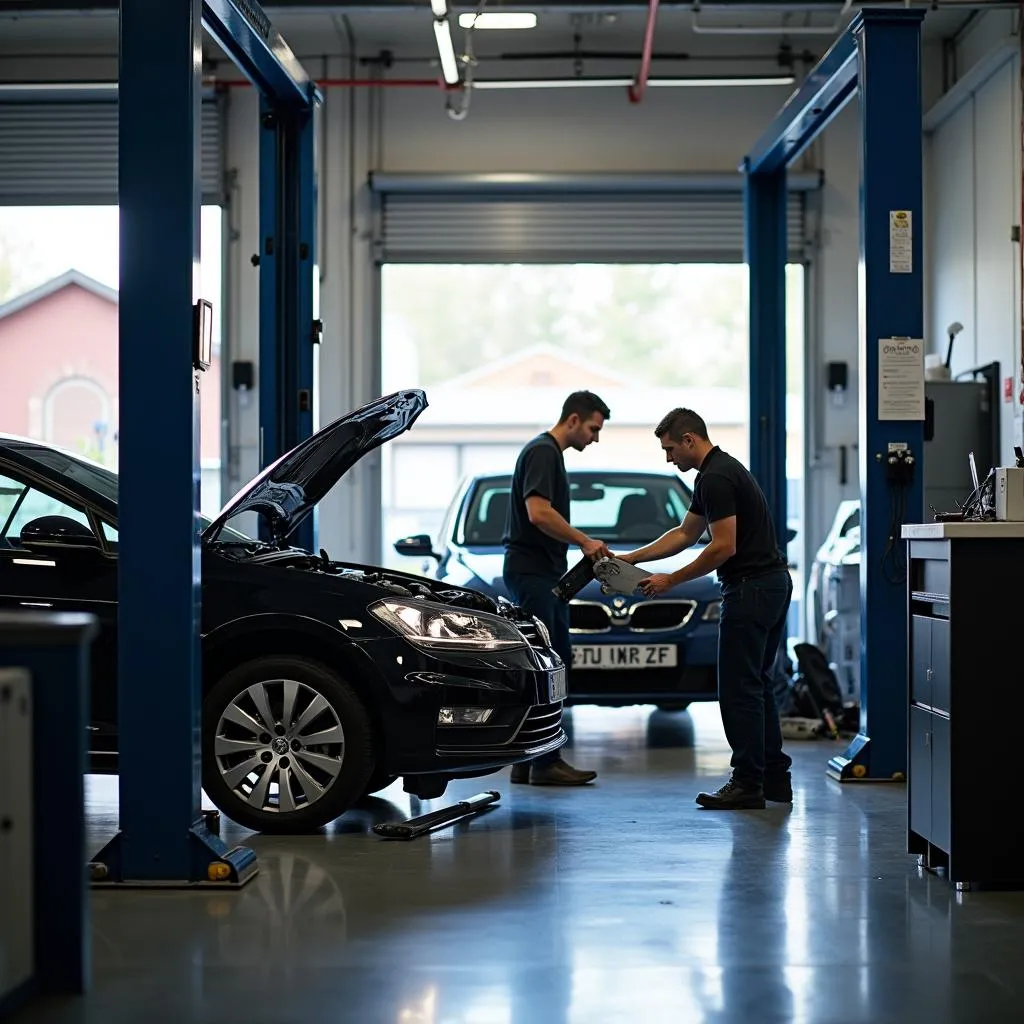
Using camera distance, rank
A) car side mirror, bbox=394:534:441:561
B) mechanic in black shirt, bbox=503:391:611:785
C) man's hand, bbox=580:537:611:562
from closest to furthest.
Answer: man's hand, bbox=580:537:611:562, mechanic in black shirt, bbox=503:391:611:785, car side mirror, bbox=394:534:441:561

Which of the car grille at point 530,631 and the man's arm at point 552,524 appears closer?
the car grille at point 530,631

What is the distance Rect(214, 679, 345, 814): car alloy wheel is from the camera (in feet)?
17.3

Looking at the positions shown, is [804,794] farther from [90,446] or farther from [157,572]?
[90,446]

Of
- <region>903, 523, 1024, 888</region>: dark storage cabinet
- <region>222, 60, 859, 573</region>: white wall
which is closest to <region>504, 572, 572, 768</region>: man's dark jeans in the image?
<region>903, 523, 1024, 888</region>: dark storage cabinet

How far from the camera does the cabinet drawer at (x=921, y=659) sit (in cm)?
478

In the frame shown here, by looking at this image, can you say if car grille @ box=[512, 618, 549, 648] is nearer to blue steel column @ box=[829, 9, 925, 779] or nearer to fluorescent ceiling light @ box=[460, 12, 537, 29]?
blue steel column @ box=[829, 9, 925, 779]

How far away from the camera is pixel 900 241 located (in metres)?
6.87

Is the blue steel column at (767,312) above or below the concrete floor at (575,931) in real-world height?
above

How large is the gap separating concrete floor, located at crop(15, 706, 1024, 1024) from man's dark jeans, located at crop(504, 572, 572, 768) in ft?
3.00

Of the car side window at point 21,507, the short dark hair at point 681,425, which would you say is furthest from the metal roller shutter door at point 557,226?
the car side window at point 21,507

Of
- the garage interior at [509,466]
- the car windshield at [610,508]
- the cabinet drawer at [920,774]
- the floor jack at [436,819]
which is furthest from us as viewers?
the car windshield at [610,508]

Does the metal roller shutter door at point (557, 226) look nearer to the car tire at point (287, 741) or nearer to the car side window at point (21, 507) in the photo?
the car side window at point (21, 507)

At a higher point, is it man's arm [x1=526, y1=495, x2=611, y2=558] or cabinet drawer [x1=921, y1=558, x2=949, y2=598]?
man's arm [x1=526, y1=495, x2=611, y2=558]

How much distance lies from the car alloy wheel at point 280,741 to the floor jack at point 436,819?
300 mm
